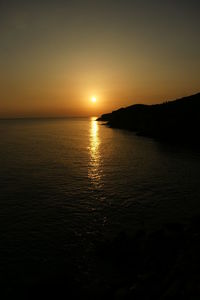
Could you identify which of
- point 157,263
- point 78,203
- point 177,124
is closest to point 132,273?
point 157,263

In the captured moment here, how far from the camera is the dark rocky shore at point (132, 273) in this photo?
12.6 meters

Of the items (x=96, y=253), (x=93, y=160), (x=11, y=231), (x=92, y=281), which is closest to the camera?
(x=92, y=281)

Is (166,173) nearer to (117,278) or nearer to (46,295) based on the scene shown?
(117,278)

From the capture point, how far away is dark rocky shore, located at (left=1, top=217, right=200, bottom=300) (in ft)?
41.4

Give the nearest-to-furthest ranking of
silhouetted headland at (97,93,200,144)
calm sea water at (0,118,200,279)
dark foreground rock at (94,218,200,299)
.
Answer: dark foreground rock at (94,218,200,299)
calm sea water at (0,118,200,279)
silhouetted headland at (97,93,200,144)

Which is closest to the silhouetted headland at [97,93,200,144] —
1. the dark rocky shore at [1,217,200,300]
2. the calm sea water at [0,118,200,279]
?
the calm sea water at [0,118,200,279]

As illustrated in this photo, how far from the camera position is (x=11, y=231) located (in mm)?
22734

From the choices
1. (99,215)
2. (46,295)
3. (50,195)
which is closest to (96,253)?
(46,295)

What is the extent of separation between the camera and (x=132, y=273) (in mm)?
16281

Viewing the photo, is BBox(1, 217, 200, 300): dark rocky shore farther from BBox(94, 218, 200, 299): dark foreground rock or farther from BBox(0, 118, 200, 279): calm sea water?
BBox(0, 118, 200, 279): calm sea water

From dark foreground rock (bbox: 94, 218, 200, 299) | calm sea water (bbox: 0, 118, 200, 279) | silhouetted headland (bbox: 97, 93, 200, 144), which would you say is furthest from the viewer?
silhouetted headland (bbox: 97, 93, 200, 144)

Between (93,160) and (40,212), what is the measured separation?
117 feet

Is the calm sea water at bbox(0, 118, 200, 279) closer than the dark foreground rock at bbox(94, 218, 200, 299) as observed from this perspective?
No

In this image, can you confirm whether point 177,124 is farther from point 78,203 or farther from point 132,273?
point 132,273
